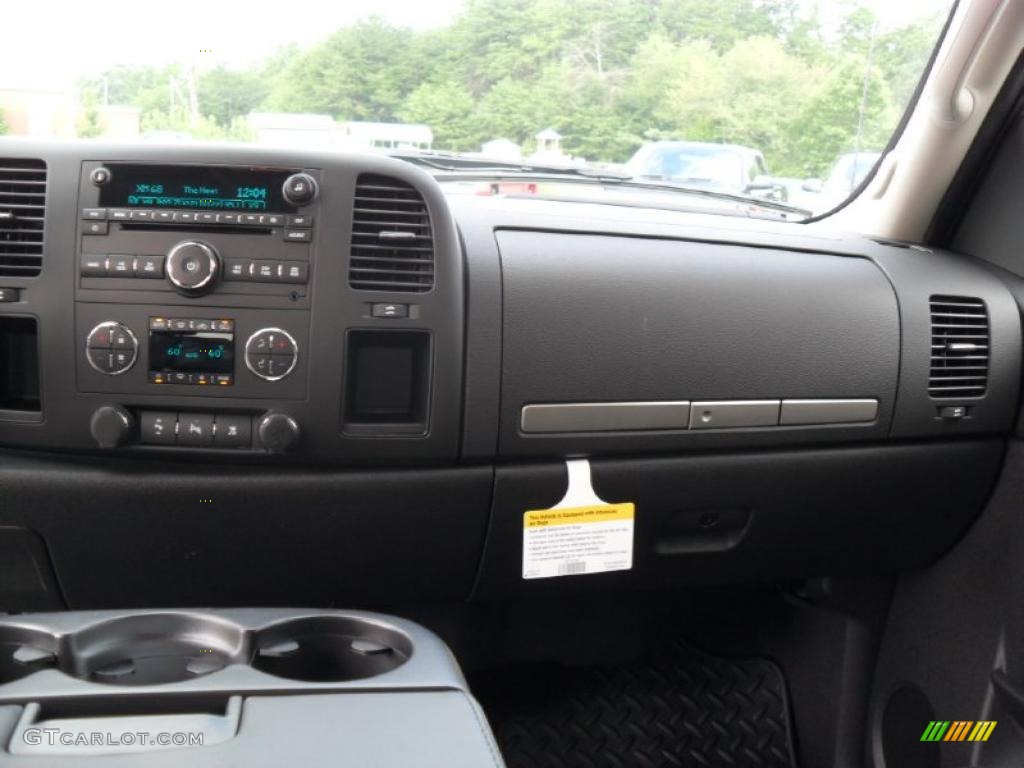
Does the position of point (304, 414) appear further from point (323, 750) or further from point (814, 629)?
point (814, 629)

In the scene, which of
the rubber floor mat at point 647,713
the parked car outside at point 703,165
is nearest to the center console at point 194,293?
the parked car outside at point 703,165

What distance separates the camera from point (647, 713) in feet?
8.65

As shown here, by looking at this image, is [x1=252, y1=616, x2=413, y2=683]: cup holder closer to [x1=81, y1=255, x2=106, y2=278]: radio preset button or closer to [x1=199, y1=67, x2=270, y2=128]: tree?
[x1=81, y1=255, x2=106, y2=278]: radio preset button

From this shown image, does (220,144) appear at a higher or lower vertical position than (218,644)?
higher

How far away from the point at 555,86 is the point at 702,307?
23.5 inches

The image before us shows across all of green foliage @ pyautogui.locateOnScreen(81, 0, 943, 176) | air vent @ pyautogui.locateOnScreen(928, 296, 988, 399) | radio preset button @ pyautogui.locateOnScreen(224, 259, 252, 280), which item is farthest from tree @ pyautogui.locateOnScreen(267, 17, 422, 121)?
air vent @ pyautogui.locateOnScreen(928, 296, 988, 399)

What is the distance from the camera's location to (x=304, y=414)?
1832 mm

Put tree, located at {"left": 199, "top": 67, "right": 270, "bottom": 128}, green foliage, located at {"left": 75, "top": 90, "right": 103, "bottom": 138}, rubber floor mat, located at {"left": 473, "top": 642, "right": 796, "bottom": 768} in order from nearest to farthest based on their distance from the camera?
green foliage, located at {"left": 75, "top": 90, "right": 103, "bottom": 138} < tree, located at {"left": 199, "top": 67, "right": 270, "bottom": 128} < rubber floor mat, located at {"left": 473, "top": 642, "right": 796, "bottom": 768}

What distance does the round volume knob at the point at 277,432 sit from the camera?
1.80m

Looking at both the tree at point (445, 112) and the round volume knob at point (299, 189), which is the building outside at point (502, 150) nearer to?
the tree at point (445, 112)

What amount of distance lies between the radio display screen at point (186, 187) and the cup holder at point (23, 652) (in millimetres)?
739

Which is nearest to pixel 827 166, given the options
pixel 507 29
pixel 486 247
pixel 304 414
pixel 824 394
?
pixel 824 394

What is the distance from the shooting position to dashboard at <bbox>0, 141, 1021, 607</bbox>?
1.79 metres

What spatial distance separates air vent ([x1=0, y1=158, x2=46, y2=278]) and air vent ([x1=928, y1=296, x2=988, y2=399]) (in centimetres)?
178
